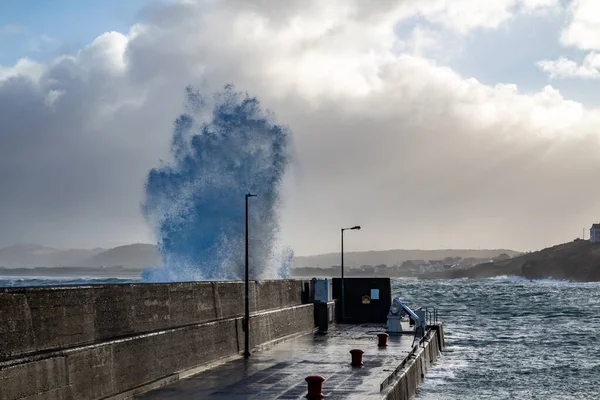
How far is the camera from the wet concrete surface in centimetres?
2083

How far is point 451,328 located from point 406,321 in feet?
50.3

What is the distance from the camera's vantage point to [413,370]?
28.4 metres

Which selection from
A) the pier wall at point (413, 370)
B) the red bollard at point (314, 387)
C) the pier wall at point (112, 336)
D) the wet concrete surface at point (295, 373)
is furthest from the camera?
the pier wall at point (413, 370)

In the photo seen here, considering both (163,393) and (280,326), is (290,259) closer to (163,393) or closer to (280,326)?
(280,326)

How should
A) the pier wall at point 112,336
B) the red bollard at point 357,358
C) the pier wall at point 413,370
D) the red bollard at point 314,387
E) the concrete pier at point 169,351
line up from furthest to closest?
1. the red bollard at point 357,358
2. the pier wall at point 413,370
3. the red bollard at point 314,387
4. the concrete pier at point 169,351
5. the pier wall at point 112,336

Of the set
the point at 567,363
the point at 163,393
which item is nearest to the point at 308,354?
the point at 163,393

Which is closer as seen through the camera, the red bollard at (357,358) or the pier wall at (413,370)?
the pier wall at (413,370)

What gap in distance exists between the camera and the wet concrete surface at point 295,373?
20828mm

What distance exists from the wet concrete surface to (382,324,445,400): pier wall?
1.10 feet

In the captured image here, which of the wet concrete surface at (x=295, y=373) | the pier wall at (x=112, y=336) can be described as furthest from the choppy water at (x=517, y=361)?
the pier wall at (x=112, y=336)

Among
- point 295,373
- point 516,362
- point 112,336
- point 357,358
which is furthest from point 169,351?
point 516,362

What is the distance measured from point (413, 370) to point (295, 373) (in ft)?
17.0

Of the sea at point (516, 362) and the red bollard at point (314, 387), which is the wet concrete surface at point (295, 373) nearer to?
the red bollard at point (314, 387)

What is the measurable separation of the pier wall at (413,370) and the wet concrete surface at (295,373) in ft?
1.10
